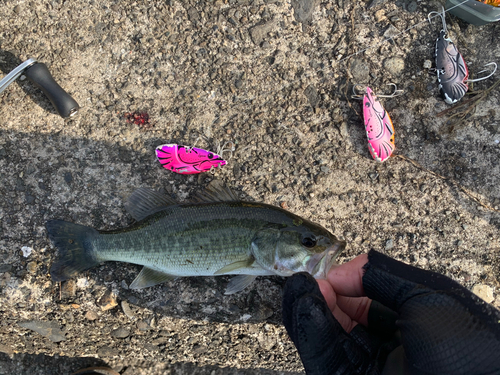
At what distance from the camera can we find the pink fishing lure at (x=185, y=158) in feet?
11.3

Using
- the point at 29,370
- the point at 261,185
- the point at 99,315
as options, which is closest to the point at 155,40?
the point at 261,185

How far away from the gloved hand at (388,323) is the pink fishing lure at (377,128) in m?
1.12

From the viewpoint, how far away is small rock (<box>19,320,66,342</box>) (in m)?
3.61

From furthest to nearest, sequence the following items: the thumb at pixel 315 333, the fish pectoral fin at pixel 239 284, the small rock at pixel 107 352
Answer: the small rock at pixel 107 352 < the fish pectoral fin at pixel 239 284 < the thumb at pixel 315 333

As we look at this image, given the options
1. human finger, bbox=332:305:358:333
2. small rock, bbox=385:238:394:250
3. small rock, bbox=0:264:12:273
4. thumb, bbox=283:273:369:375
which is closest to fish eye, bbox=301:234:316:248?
thumb, bbox=283:273:369:375

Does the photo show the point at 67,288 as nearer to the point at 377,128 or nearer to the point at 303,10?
the point at 377,128

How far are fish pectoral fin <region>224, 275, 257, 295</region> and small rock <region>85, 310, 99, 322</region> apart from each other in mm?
1471

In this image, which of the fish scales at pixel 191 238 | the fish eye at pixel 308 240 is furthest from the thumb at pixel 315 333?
the fish scales at pixel 191 238

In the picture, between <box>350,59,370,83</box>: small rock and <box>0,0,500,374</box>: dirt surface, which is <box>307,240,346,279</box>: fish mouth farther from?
<box>350,59,370,83</box>: small rock

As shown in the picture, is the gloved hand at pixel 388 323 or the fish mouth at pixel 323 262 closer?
the gloved hand at pixel 388 323

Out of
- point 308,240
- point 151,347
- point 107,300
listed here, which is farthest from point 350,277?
point 107,300

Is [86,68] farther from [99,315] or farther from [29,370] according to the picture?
[29,370]

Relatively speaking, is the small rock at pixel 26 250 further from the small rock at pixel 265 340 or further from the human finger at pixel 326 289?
the human finger at pixel 326 289

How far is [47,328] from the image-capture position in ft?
11.9
